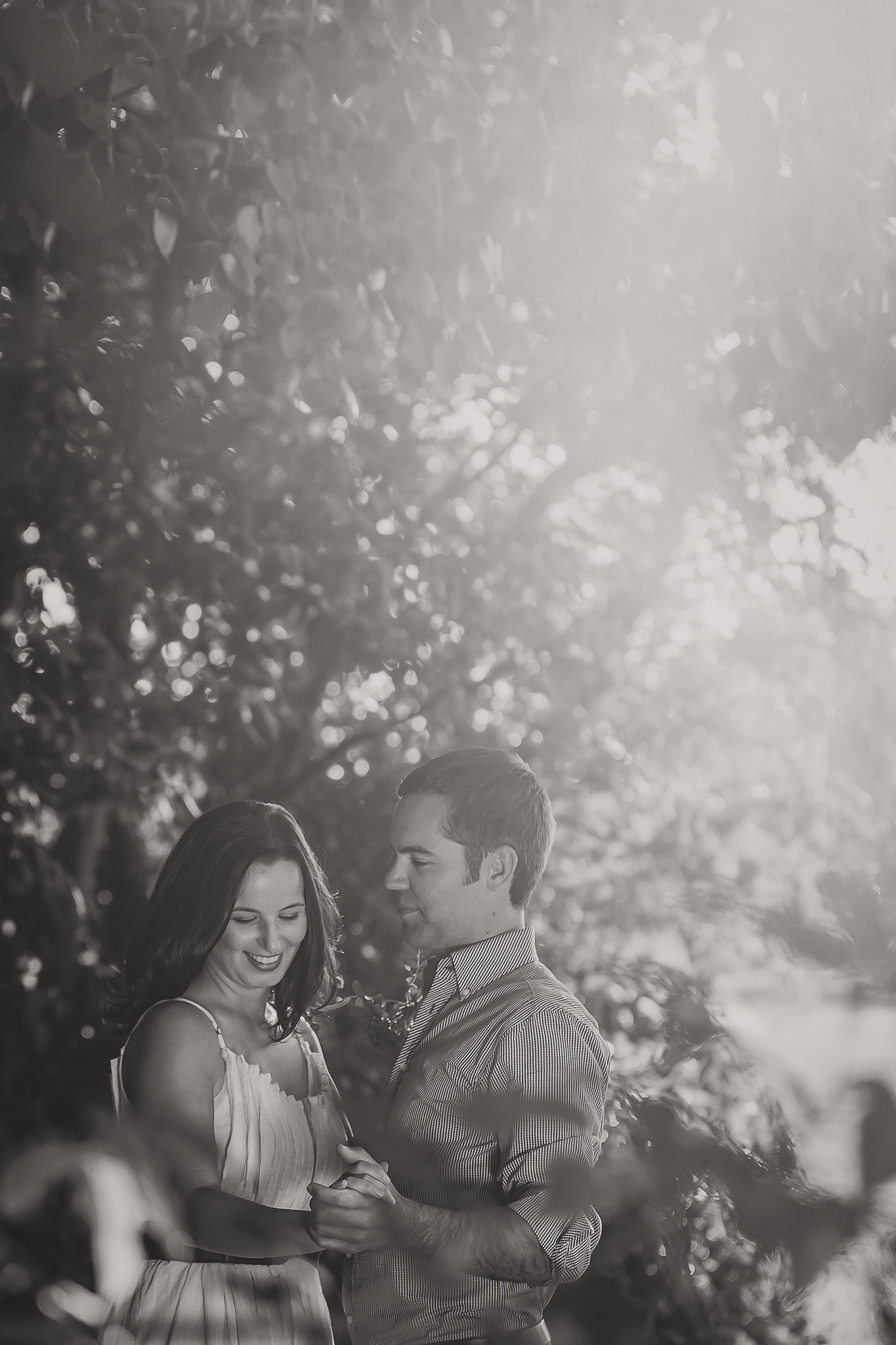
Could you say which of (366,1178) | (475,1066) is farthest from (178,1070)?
(366,1178)

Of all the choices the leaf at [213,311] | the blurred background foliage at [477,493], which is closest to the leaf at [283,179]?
the blurred background foliage at [477,493]

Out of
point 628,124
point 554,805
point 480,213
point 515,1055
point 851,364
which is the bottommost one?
point 515,1055

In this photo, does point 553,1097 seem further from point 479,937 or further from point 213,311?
point 213,311

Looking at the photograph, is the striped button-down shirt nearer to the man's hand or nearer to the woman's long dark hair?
the man's hand

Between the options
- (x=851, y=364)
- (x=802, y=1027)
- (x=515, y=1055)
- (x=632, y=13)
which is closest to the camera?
(x=802, y=1027)

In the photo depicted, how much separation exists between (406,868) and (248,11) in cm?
151

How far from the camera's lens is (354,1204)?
1.01 m

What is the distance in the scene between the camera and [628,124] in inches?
108

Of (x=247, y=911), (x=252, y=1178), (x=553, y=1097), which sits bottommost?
(x=252, y=1178)

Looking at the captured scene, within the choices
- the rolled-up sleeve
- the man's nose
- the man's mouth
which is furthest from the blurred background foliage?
the man's mouth

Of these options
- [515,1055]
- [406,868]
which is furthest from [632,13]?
[515,1055]

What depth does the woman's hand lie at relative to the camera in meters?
1.04

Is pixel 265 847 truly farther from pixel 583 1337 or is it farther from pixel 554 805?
pixel 554 805

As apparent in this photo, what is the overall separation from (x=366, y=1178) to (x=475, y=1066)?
1.66ft
